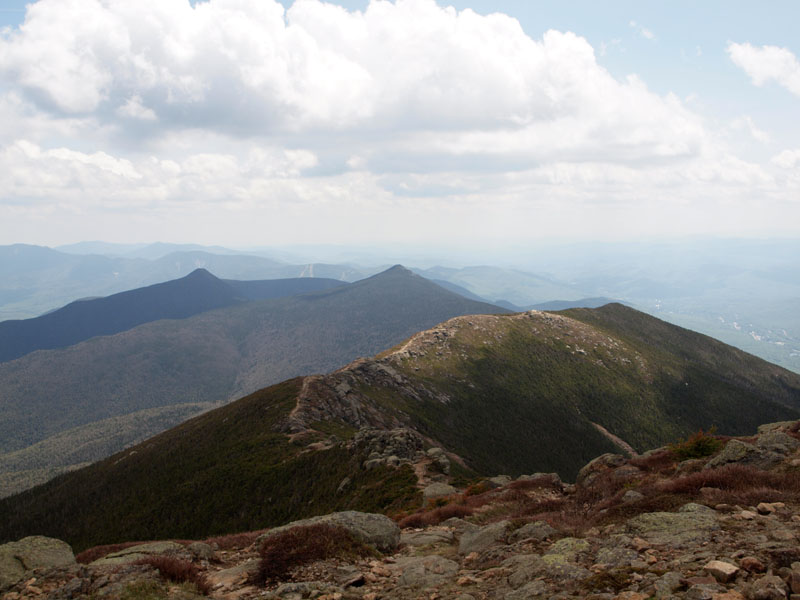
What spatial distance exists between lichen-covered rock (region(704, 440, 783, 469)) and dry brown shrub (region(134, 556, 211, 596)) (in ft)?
83.6

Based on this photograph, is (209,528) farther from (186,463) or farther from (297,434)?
(186,463)

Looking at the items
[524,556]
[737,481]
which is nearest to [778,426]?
[737,481]

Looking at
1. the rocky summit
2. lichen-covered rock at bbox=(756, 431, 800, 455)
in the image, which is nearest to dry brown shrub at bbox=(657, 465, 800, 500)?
the rocky summit

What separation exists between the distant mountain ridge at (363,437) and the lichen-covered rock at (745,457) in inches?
1066

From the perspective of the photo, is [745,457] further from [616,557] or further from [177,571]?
[177,571]

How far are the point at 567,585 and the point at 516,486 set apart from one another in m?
22.3

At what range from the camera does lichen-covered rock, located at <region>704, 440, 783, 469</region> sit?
21516 mm

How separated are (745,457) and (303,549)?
24.9 m

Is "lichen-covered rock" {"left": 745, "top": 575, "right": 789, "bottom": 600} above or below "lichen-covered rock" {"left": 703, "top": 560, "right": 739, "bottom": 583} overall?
above

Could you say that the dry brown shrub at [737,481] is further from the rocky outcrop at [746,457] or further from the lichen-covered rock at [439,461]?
the lichen-covered rock at [439,461]

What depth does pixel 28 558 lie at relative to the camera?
18562 mm

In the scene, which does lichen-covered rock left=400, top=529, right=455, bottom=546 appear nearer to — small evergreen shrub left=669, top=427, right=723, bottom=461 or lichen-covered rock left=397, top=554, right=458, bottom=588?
lichen-covered rock left=397, top=554, right=458, bottom=588

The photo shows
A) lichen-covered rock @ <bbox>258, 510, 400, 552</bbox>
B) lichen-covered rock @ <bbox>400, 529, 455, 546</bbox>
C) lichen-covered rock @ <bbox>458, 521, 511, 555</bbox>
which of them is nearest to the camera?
lichen-covered rock @ <bbox>458, 521, 511, 555</bbox>

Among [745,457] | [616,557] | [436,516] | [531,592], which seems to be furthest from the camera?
[436,516]
